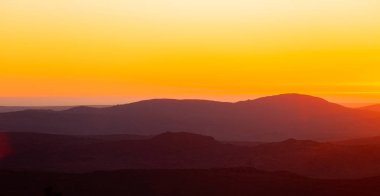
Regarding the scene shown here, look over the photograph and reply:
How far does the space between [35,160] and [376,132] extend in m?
66.6

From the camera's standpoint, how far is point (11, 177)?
33406mm

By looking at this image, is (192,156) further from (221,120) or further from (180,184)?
(221,120)

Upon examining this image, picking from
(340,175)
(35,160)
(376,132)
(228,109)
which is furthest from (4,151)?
(228,109)

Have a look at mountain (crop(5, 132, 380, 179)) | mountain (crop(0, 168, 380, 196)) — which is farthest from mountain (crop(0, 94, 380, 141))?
mountain (crop(0, 168, 380, 196))

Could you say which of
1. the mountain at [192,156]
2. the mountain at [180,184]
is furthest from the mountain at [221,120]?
the mountain at [180,184]

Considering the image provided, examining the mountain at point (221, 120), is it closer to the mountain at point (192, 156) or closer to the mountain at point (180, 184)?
the mountain at point (192, 156)

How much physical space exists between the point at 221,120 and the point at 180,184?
83221 mm

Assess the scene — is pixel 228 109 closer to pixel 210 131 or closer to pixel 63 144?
pixel 210 131

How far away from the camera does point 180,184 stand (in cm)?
3159

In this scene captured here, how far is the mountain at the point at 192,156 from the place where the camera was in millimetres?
45469

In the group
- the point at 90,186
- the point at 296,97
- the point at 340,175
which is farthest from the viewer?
the point at 296,97

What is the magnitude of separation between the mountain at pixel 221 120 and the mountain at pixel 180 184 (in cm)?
5456

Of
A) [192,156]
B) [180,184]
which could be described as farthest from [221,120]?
[180,184]

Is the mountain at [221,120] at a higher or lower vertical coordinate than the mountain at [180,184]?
higher
